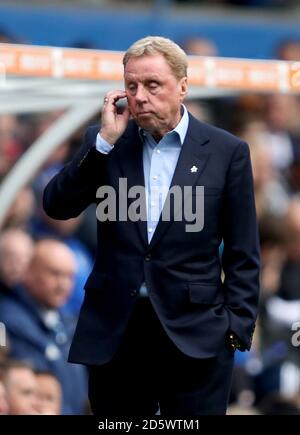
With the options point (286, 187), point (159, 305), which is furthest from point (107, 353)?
point (286, 187)

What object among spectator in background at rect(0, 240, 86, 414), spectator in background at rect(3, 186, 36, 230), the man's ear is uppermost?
spectator in background at rect(3, 186, 36, 230)

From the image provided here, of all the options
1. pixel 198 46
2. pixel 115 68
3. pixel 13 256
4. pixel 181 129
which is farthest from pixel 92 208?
pixel 181 129

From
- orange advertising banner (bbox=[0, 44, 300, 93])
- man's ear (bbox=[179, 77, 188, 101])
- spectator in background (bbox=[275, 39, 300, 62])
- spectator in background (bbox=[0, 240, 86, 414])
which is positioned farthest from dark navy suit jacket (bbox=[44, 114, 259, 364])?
spectator in background (bbox=[275, 39, 300, 62])

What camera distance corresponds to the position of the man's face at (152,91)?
15.5 feet

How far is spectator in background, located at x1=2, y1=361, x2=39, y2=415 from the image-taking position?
6.75 metres

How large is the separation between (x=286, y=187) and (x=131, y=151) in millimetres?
4511

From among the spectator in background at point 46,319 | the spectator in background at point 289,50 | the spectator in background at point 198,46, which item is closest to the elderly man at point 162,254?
the spectator in background at point 46,319

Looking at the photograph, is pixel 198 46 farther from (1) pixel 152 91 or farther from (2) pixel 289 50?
(1) pixel 152 91

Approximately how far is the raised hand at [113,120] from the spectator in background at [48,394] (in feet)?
8.21

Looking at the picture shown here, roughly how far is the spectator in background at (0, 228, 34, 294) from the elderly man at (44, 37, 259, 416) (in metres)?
2.68

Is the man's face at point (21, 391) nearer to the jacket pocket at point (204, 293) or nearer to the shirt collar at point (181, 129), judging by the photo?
the jacket pocket at point (204, 293)

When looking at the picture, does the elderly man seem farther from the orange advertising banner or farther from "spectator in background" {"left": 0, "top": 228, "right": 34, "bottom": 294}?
"spectator in background" {"left": 0, "top": 228, "right": 34, "bottom": 294}

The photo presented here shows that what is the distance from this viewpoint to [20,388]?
680 centimetres

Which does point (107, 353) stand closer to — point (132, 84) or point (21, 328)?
point (132, 84)
